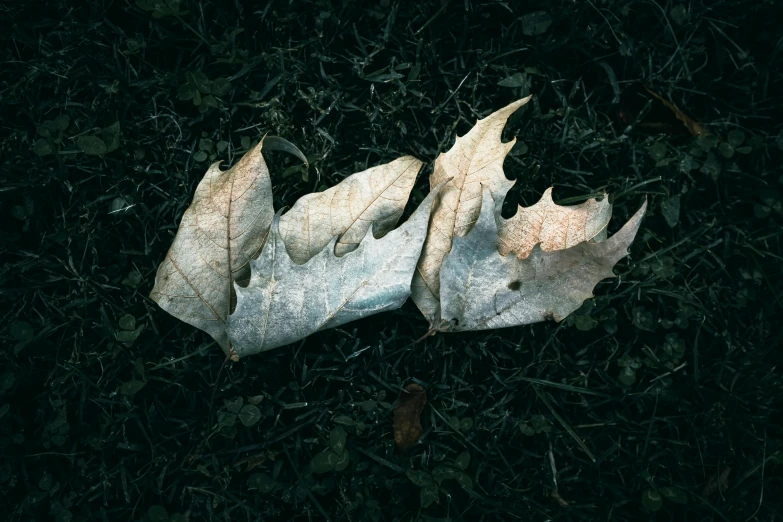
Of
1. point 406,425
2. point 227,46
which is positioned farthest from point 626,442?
point 227,46

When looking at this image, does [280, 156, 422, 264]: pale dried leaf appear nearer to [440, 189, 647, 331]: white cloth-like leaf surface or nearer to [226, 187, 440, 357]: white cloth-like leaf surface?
[226, 187, 440, 357]: white cloth-like leaf surface

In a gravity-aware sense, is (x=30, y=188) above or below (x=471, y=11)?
below

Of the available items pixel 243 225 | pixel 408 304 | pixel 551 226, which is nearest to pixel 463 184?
pixel 551 226

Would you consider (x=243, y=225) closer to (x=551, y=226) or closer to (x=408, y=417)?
(x=408, y=417)

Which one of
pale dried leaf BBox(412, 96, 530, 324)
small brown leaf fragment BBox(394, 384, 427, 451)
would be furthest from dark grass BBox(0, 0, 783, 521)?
pale dried leaf BBox(412, 96, 530, 324)

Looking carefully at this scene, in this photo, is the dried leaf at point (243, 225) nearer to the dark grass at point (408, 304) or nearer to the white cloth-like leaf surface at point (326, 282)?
the white cloth-like leaf surface at point (326, 282)

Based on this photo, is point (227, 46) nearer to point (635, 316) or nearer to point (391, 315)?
point (391, 315)
